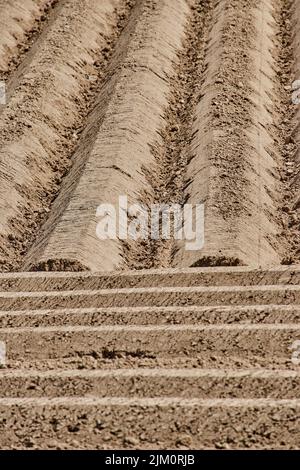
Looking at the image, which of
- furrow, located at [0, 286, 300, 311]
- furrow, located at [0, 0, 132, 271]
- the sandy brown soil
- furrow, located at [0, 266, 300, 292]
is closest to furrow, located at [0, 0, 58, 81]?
the sandy brown soil

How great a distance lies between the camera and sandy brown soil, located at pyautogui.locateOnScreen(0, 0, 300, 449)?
4887 millimetres

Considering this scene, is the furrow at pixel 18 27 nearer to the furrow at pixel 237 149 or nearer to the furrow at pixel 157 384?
the furrow at pixel 237 149

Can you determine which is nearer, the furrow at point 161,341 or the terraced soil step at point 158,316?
the furrow at point 161,341

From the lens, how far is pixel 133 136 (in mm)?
8531

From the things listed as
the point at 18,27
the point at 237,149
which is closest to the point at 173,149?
the point at 237,149

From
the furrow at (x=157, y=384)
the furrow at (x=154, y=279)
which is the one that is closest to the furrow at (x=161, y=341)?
the furrow at (x=157, y=384)

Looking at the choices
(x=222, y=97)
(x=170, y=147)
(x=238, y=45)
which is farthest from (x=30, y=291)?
(x=238, y=45)

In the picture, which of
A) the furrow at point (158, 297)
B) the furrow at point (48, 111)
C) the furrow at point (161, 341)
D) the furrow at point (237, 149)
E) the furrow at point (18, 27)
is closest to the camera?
the furrow at point (161, 341)

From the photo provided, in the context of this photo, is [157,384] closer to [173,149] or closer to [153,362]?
[153,362]

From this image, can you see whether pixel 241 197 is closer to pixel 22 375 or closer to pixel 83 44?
pixel 22 375

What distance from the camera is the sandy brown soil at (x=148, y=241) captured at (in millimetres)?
4887

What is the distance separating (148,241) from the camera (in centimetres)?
736
